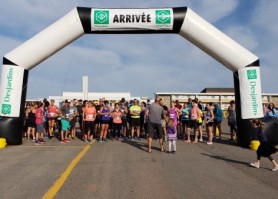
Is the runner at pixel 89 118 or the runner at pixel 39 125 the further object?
the runner at pixel 89 118

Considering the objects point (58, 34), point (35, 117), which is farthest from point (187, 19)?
point (35, 117)

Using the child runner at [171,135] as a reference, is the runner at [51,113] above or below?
above

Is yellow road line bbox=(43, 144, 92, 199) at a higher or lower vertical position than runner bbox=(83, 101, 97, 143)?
lower

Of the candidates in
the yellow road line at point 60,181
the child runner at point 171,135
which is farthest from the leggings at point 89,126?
the child runner at point 171,135

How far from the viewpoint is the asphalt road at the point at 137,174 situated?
5.15 meters

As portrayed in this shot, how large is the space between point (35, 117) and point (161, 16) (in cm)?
636

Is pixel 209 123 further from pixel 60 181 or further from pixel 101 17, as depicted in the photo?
pixel 60 181

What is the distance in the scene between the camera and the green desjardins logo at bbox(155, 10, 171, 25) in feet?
36.8

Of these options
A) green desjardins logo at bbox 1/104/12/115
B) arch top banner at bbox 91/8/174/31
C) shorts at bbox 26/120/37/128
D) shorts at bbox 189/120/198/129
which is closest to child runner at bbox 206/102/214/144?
shorts at bbox 189/120/198/129

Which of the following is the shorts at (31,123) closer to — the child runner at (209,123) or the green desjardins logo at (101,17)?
the green desjardins logo at (101,17)

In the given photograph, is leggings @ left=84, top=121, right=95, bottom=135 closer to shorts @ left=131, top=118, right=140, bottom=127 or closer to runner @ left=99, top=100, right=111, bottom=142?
runner @ left=99, top=100, right=111, bottom=142

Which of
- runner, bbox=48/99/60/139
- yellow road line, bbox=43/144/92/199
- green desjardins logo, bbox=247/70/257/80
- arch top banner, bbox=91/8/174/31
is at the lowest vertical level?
yellow road line, bbox=43/144/92/199

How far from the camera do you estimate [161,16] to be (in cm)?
1123

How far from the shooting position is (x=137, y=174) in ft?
21.2
